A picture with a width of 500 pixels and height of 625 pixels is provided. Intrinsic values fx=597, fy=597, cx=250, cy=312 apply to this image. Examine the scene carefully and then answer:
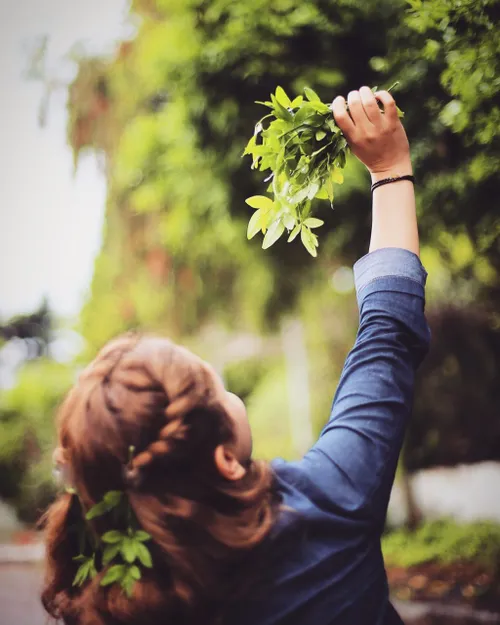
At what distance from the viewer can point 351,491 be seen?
0.86 m

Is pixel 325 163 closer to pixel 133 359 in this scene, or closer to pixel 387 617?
pixel 133 359

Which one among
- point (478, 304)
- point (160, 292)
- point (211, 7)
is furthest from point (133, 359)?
point (160, 292)

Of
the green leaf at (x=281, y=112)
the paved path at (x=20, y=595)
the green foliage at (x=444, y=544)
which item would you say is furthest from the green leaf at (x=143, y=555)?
the paved path at (x=20, y=595)

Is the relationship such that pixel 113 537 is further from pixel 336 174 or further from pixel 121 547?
pixel 336 174

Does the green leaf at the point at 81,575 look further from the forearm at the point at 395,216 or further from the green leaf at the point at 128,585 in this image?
the forearm at the point at 395,216

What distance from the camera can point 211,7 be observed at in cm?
314

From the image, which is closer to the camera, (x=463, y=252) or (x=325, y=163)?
(x=325, y=163)

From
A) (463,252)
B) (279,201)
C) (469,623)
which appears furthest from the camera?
(463,252)

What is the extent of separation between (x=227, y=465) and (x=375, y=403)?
0.78ft

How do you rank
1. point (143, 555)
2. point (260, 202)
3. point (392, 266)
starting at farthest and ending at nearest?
1. point (260, 202)
2. point (392, 266)
3. point (143, 555)

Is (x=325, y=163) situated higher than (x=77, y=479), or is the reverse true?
(x=325, y=163)

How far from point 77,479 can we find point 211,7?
2915 mm

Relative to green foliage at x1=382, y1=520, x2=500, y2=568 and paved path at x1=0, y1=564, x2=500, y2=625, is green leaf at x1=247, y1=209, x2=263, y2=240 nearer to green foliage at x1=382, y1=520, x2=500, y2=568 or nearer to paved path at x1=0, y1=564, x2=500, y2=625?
paved path at x1=0, y1=564, x2=500, y2=625

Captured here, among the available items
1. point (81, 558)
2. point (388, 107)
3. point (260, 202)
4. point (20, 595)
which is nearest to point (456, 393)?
point (20, 595)
